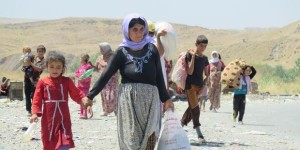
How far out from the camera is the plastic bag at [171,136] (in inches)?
226

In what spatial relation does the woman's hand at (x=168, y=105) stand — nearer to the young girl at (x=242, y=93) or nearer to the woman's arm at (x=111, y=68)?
the woman's arm at (x=111, y=68)

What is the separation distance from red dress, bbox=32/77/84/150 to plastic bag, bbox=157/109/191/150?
91 cm

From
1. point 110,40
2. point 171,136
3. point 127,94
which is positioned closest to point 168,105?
point 171,136

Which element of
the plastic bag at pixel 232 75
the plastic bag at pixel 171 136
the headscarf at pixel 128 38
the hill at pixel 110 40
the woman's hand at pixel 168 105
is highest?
the hill at pixel 110 40

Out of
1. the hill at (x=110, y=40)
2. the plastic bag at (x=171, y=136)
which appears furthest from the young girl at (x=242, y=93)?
the hill at (x=110, y=40)

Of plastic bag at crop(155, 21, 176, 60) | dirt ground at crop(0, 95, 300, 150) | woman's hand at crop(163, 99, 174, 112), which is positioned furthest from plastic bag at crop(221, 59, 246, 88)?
woman's hand at crop(163, 99, 174, 112)

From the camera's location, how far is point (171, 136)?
5762 mm

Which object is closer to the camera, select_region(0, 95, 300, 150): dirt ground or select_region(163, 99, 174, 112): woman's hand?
select_region(163, 99, 174, 112): woman's hand

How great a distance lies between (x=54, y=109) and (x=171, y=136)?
3.94 ft

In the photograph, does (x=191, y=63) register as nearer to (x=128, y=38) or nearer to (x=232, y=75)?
(x=128, y=38)

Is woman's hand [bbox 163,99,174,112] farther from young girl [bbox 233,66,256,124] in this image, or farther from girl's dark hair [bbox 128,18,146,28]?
young girl [bbox 233,66,256,124]

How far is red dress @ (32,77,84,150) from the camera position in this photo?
6.11 meters

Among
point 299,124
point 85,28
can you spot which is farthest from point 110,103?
point 85,28

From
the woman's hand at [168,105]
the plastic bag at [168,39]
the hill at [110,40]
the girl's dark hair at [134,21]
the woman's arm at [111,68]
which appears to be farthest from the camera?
the hill at [110,40]
